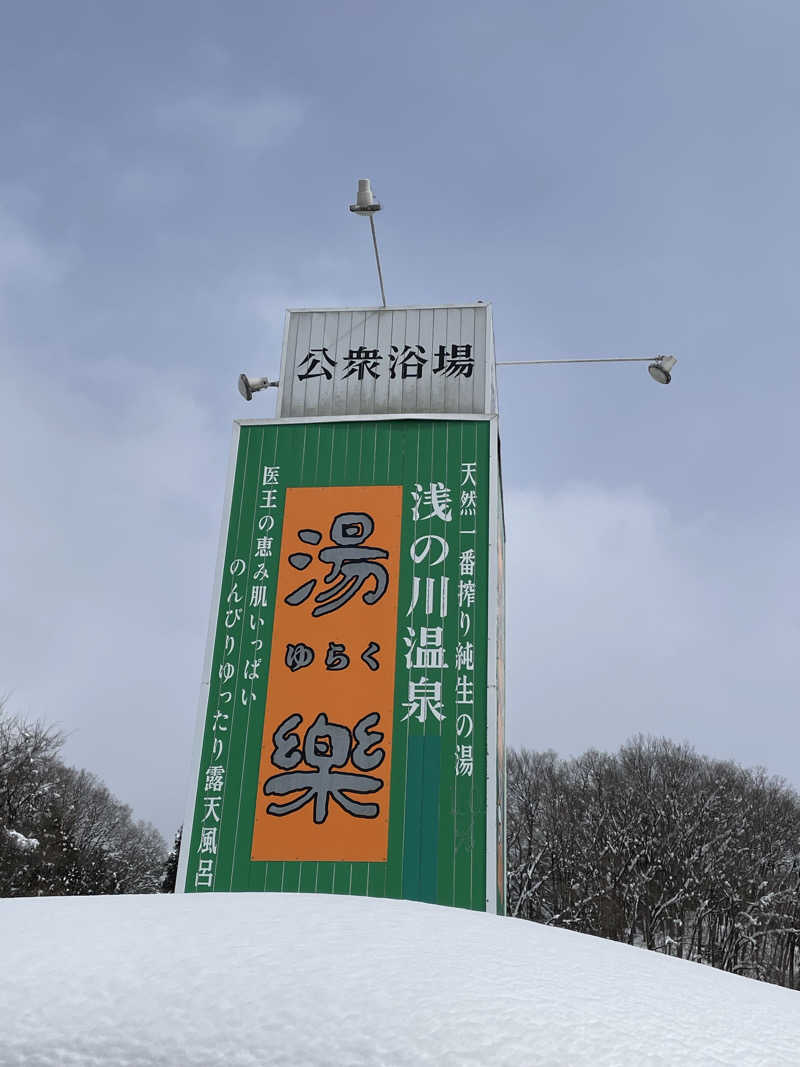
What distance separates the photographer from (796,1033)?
1.10 m

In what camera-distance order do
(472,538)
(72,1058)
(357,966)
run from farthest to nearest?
(472,538), (357,966), (72,1058)

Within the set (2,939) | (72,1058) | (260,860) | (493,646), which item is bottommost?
(72,1058)

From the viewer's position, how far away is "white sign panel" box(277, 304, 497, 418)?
13.5 metres

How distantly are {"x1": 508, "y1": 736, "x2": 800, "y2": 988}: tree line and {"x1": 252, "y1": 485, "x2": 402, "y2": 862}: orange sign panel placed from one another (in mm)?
18601

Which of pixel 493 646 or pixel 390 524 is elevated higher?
pixel 390 524

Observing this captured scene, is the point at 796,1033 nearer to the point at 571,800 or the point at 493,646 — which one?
the point at 493,646

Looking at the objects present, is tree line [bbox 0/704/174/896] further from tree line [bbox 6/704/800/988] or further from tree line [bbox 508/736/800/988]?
tree line [bbox 508/736/800/988]

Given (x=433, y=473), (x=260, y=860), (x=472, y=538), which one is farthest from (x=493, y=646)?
(x=260, y=860)

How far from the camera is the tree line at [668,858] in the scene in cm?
2889

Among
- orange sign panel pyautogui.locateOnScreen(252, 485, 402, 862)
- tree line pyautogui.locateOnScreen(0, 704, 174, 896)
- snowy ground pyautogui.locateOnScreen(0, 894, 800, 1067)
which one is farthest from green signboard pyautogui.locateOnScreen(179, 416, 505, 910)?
tree line pyautogui.locateOnScreen(0, 704, 174, 896)

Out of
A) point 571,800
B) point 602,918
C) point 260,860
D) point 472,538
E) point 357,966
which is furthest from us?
point 571,800

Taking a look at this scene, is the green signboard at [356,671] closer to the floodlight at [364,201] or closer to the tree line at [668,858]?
the floodlight at [364,201]

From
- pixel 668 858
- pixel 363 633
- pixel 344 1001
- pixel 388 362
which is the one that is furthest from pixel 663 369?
pixel 668 858

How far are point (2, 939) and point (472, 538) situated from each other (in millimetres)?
11275
